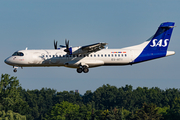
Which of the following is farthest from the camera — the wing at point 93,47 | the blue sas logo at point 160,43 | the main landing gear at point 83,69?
the blue sas logo at point 160,43

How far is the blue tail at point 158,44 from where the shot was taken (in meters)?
52.3

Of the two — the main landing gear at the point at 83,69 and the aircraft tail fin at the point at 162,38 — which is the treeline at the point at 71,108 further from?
the aircraft tail fin at the point at 162,38

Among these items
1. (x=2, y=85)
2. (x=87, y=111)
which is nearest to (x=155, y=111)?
(x=87, y=111)

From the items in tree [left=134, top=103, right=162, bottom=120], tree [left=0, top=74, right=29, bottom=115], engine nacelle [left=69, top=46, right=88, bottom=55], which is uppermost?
engine nacelle [left=69, top=46, right=88, bottom=55]

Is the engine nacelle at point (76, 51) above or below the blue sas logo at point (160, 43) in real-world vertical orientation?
below

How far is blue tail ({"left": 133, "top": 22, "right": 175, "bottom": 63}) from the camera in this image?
172 feet

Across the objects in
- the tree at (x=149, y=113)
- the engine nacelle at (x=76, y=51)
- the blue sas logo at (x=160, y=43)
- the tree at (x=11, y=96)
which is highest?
the blue sas logo at (x=160, y=43)

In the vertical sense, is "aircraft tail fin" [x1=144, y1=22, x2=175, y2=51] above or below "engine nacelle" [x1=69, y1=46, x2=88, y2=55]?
above

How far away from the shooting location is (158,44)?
53.7 metres

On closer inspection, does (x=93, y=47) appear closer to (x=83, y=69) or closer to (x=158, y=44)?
(x=83, y=69)

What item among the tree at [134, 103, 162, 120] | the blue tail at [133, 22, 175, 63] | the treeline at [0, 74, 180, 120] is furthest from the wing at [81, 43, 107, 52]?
the tree at [134, 103, 162, 120]

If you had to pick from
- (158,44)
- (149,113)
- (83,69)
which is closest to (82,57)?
(83,69)

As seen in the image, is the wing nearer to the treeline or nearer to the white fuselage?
the white fuselage

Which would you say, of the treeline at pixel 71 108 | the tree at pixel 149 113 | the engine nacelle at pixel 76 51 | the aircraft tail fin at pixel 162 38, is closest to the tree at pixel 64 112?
the treeline at pixel 71 108
